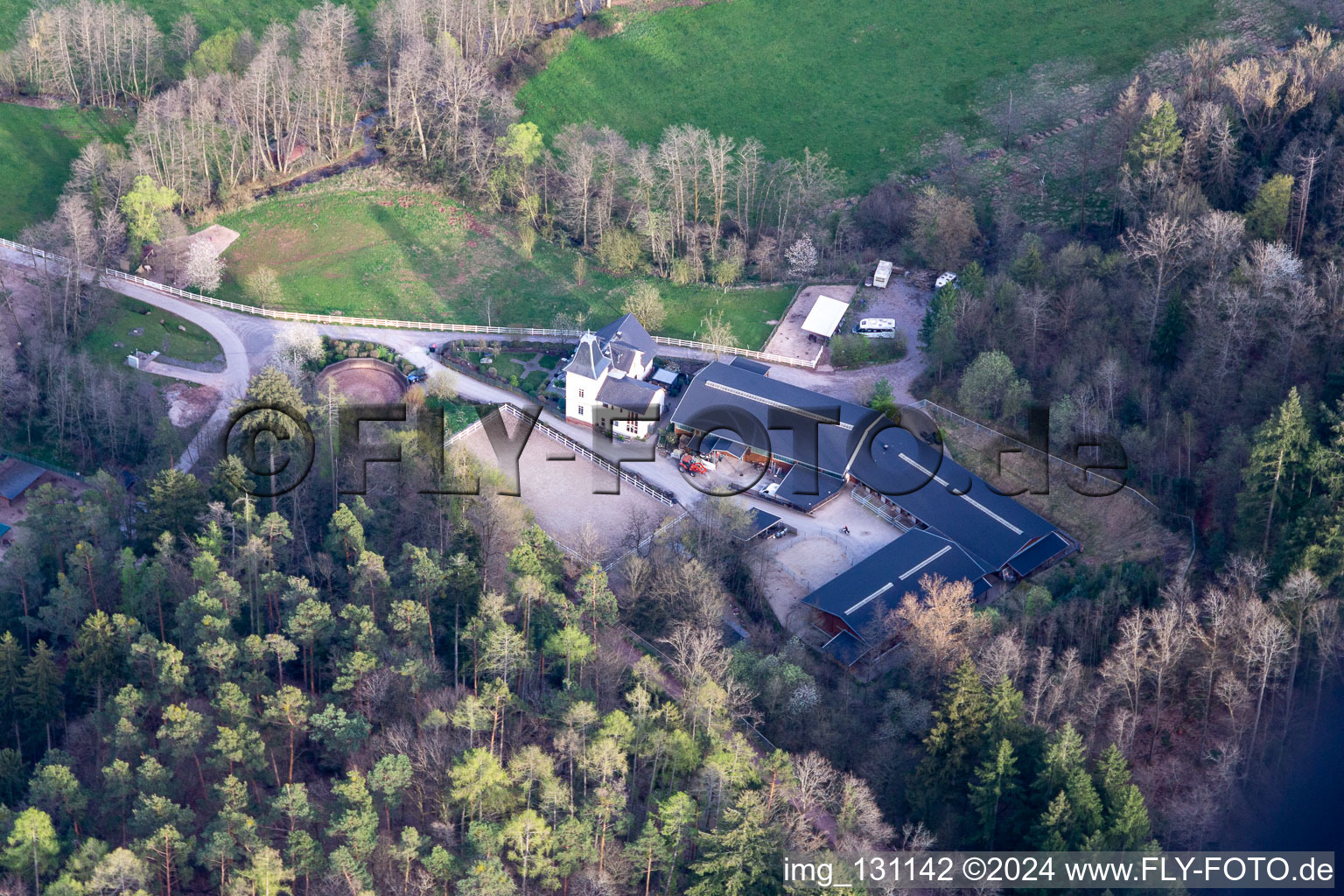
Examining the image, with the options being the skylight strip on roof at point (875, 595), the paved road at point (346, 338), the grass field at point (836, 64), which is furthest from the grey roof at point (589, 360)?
the grass field at point (836, 64)

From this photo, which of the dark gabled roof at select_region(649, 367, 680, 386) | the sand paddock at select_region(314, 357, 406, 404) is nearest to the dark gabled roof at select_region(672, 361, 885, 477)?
the dark gabled roof at select_region(649, 367, 680, 386)

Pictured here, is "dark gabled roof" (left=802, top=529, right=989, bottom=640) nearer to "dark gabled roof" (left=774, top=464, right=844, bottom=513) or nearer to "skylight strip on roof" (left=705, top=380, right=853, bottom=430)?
"dark gabled roof" (left=774, top=464, right=844, bottom=513)

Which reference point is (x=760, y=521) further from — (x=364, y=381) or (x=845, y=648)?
(x=364, y=381)

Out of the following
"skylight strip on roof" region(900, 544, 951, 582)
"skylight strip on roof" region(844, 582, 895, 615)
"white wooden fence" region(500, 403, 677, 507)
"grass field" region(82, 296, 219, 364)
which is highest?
"grass field" region(82, 296, 219, 364)

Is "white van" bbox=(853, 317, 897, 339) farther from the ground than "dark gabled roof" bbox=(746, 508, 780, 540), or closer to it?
farther from the ground

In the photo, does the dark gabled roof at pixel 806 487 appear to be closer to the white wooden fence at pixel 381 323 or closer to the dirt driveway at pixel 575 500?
the dirt driveway at pixel 575 500
